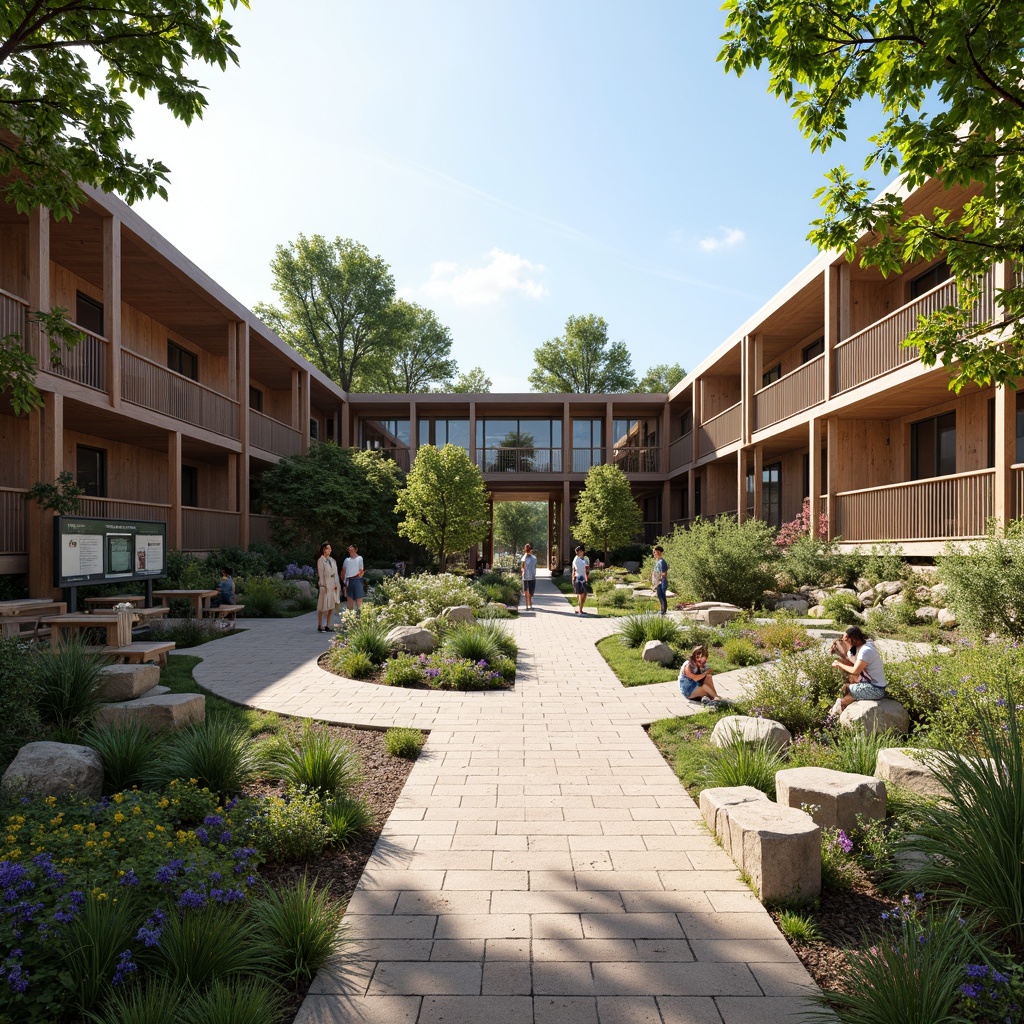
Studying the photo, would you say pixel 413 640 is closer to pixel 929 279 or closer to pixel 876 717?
pixel 876 717

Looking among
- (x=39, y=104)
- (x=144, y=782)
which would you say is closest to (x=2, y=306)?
(x=39, y=104)

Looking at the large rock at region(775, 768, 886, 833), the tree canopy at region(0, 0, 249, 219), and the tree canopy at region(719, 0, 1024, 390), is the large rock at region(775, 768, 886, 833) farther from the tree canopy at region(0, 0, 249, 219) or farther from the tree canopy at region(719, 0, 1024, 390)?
the tree canopy at region(0, 0, 249, 219)

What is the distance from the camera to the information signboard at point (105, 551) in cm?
1043

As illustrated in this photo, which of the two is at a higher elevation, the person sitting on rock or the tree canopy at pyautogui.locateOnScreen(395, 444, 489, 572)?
the tree canopy at pyautogui.locateOnScreen(395, 444, 489, 572)

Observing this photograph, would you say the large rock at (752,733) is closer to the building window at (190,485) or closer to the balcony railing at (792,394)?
the balcony railing at (792,394)

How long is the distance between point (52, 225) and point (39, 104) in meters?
9.67

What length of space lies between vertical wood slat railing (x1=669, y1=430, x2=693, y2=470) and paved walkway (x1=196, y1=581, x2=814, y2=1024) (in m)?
21.5

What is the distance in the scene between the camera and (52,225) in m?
13.2

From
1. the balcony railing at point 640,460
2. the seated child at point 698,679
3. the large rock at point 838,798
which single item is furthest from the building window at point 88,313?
the balcony railing at point 640,460

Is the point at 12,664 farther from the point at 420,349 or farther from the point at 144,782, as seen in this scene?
the point at 420,349

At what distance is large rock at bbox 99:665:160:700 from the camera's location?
21.8ft

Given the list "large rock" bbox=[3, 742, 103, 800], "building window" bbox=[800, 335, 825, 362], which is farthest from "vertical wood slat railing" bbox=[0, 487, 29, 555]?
"building window" bbox=[800, 335, 825, 362]

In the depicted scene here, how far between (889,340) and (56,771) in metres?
14.8

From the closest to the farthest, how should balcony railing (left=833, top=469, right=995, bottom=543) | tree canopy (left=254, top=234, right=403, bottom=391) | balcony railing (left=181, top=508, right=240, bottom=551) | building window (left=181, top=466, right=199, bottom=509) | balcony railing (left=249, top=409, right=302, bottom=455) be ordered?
balcony railing (left=833, top=469, right=995, bottom=543), balcony railing (left=181, top=508, right=240, bottom=551), balcony railing (left=249, top=409, right=302, bottom=455), building window (left=181, top=466, right=199, bottom=509), tree canopy (left=254, top=234, right=403, bottom=391)
